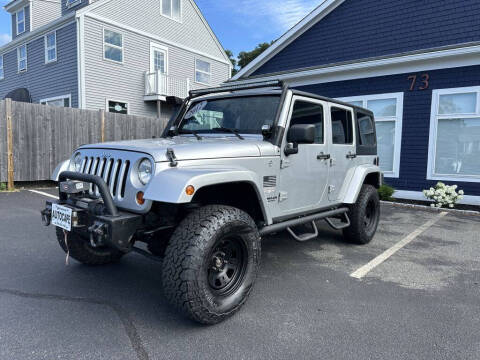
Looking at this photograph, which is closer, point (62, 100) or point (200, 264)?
point (200, 264)

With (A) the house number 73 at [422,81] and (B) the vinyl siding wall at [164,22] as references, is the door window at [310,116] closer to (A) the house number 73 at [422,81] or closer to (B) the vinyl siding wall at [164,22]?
(A) the house number 73 at [422,81]

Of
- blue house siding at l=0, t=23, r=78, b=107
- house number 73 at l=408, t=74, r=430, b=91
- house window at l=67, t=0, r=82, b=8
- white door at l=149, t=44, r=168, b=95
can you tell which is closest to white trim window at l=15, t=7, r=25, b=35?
blue house siding at l=0, t=23, r=78, b=107

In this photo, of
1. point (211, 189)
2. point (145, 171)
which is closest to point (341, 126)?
point (211, 189)

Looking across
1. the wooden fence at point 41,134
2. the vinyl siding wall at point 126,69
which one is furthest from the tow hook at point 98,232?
the vinyl siding wall at point 126,69

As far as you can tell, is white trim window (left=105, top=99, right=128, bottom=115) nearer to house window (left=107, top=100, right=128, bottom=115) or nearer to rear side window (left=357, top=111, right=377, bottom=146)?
house window (left=107, top=100, right=128, bottom=115)

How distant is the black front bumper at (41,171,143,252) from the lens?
2.32m

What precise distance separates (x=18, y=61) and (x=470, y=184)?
63.0 ft

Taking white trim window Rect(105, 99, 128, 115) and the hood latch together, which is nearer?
the hood latch

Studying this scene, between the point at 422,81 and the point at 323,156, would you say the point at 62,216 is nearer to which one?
the point at 323,156

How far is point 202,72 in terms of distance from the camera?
18.7m

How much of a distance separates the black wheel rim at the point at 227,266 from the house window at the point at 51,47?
1503 centimetres

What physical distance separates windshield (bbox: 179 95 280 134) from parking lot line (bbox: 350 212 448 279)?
73.5 inches

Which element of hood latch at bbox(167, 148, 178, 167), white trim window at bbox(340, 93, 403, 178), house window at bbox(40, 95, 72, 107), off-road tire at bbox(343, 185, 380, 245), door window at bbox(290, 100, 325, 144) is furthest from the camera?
house window at bbox(40, 95, 72, 107)

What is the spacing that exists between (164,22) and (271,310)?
16.6m
